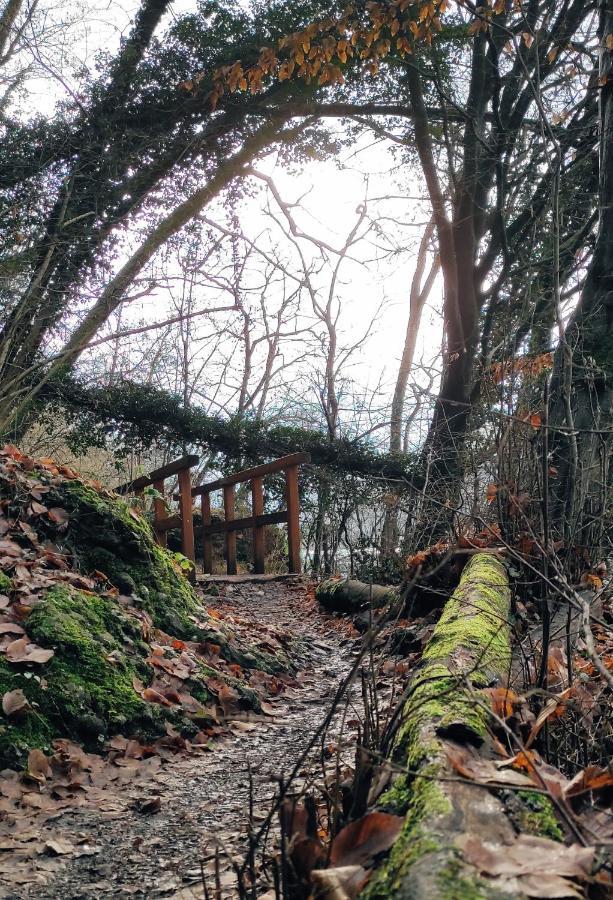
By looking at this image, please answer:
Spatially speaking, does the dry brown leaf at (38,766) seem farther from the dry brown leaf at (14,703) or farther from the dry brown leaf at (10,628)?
the dry brown leaf at (10,628)

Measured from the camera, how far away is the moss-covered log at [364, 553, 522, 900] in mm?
1133

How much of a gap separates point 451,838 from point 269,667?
142 inches

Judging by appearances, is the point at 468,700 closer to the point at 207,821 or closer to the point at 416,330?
the point at 207,821

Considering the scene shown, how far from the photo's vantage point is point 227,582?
27.9ft

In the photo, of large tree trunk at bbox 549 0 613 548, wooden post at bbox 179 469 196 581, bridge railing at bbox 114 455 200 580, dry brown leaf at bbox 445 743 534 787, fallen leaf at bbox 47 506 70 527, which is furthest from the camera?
wooden post at bbox 179 469 196 581

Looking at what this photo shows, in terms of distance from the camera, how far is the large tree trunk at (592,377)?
15.7ft

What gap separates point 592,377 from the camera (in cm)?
526

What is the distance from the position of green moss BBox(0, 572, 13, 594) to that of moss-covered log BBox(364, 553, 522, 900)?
6.91 ft

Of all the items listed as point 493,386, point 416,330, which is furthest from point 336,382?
point 493,386

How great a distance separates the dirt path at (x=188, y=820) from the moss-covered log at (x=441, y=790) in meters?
0.28

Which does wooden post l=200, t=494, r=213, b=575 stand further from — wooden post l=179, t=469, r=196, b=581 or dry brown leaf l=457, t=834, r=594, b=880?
dry brown leaf l=457, t=834, r=594, b=880

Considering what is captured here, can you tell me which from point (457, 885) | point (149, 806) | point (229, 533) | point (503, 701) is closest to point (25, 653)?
point (149, 806)

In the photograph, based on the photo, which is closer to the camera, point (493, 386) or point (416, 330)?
point (493, 386)

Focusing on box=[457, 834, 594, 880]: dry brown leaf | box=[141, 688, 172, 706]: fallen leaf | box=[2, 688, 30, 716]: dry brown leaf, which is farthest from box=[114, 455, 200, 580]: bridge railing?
box=[457, 834, 594, 880]: dry brown leaf
